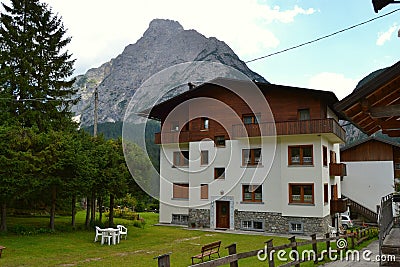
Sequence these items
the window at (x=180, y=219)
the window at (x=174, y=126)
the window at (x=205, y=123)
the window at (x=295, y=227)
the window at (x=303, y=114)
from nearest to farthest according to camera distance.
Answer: the window at (x=295, y=227)
the window at (x=303, y=114)
the window at (x=205, y=123)
the window at (x=180, y=219)
the window at (x=174, y=126)

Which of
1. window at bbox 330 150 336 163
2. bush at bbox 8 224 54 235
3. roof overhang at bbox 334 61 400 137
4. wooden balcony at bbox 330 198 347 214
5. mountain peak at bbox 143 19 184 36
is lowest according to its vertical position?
bush at bbox 8 224 54 235

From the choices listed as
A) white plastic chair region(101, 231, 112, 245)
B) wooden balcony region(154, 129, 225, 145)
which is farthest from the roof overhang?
wooden balcony region(154, 129, 225, 145)

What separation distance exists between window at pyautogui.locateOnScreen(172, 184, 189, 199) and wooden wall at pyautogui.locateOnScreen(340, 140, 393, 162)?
1484 centimetres

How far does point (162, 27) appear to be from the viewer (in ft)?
350

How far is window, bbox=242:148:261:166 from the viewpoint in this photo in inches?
936

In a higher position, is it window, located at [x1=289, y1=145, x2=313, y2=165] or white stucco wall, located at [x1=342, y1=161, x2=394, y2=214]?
window, located at [x1=289, y1=145, x2=313, y2=165]

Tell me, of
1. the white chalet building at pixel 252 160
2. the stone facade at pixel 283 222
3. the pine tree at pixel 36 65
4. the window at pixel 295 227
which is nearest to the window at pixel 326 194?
the white chalet building at pixel 252 160

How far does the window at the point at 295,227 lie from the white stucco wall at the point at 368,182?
1251 centimetres

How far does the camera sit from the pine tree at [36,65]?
→ 22.9 metres

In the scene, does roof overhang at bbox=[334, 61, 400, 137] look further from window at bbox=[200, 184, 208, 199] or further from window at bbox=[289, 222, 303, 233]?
window at bbox=[200, 184, 208, 199]

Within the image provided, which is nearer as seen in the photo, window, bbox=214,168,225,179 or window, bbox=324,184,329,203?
window, bbox=324,184,329,203

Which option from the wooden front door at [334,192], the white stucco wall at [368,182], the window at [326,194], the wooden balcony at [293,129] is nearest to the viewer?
the wooden balcony at [293,129]

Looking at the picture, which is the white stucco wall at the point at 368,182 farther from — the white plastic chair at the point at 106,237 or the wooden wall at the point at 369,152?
the white plastic chair at the point at 106,237

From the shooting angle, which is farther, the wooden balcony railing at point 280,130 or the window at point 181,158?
the window at point 181,158
